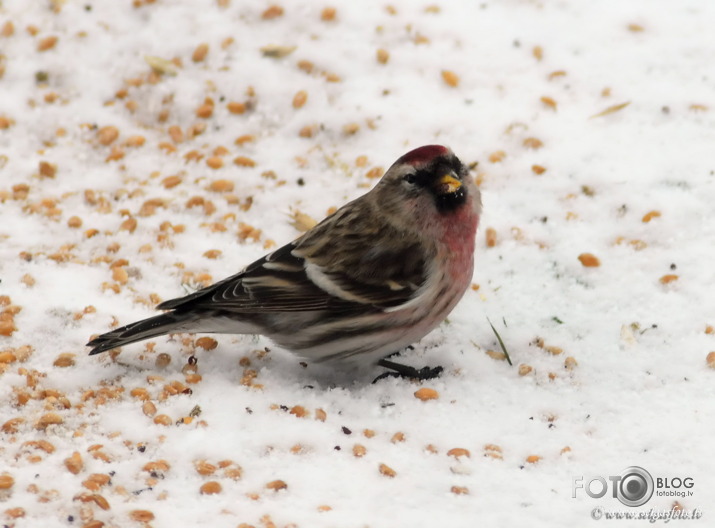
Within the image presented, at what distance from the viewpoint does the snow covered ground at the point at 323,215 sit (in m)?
3.35

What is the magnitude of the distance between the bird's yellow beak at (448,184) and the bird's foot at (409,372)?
76 cm

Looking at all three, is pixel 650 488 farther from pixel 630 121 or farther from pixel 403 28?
pixel 403 28

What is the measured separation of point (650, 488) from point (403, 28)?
151 inches

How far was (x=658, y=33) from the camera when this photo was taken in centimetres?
611

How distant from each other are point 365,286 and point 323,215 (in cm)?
130

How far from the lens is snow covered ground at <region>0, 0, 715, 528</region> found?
335 centimetres

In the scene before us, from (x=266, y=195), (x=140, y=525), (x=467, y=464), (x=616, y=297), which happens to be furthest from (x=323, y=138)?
(x=140, y=525)

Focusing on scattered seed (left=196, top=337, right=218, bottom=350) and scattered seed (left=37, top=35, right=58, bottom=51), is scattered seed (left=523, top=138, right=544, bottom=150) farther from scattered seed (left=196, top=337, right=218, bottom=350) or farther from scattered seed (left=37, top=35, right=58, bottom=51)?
scattered seed (left=37, top=35, right=58, bottom=51)

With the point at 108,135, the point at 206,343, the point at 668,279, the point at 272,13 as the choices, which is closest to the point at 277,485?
the point at 206,343

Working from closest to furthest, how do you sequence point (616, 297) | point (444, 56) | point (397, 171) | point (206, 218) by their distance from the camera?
point (397, 171) → point (616, 297) → point (206, 218) → point (444, 56)

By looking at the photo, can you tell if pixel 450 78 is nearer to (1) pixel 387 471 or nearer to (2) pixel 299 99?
(2) pixel 299 99

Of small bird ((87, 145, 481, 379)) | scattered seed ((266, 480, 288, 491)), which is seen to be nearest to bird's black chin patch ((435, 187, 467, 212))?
small bird ((87, 145, 481, 379))

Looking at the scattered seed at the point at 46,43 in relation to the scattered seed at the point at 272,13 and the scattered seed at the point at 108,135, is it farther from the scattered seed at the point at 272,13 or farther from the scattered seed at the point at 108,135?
the scattered seed at the point at 272,13

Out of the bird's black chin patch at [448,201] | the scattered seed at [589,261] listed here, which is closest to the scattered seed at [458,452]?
the bird's black chin patch at [448,201]
